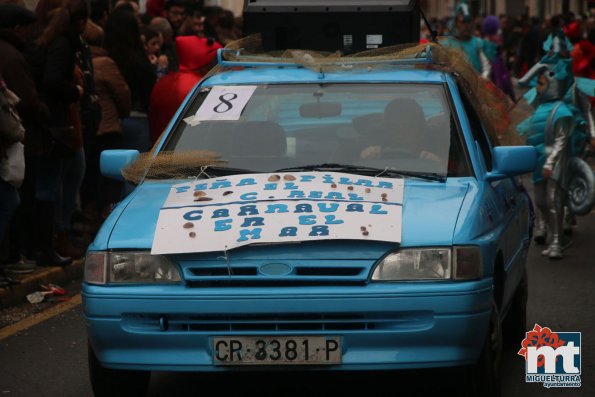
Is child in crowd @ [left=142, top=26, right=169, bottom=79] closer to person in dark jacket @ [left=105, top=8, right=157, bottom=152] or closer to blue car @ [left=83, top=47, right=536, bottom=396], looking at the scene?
person in dark jacket @ [left=105, top=8, right=157, bottom=152]

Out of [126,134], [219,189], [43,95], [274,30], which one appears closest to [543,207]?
[274,30]

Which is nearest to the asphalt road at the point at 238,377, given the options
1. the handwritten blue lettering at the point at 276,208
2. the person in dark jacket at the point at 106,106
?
the handwritten blue lettering at the point at 276,208

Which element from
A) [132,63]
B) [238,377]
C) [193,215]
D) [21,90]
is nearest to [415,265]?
[193,215]

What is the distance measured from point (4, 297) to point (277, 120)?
3034 millimetres

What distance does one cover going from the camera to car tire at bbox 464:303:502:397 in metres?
6.36

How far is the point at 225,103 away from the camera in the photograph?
25.3 feet

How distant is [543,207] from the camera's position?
12844 mm

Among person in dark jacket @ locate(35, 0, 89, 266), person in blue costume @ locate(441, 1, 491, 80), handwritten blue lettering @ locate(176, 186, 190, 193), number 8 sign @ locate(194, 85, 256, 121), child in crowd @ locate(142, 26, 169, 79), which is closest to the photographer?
handwritten blue lettering @ locate(176, 186, 190, 193)

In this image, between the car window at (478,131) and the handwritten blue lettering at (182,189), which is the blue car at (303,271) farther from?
the car window at (478,131)

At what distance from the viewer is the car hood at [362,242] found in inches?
243

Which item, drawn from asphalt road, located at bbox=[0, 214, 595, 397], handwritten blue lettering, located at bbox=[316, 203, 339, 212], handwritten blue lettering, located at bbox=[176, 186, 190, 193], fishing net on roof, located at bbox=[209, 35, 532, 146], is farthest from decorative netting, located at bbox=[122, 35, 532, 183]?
asphalt road, located at bbox=[0, 214, 595, 397]

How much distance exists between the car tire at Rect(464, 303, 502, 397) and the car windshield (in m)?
0.92

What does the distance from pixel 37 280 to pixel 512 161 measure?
428 cm

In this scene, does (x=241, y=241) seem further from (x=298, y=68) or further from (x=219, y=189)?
(x=298, y=68)
